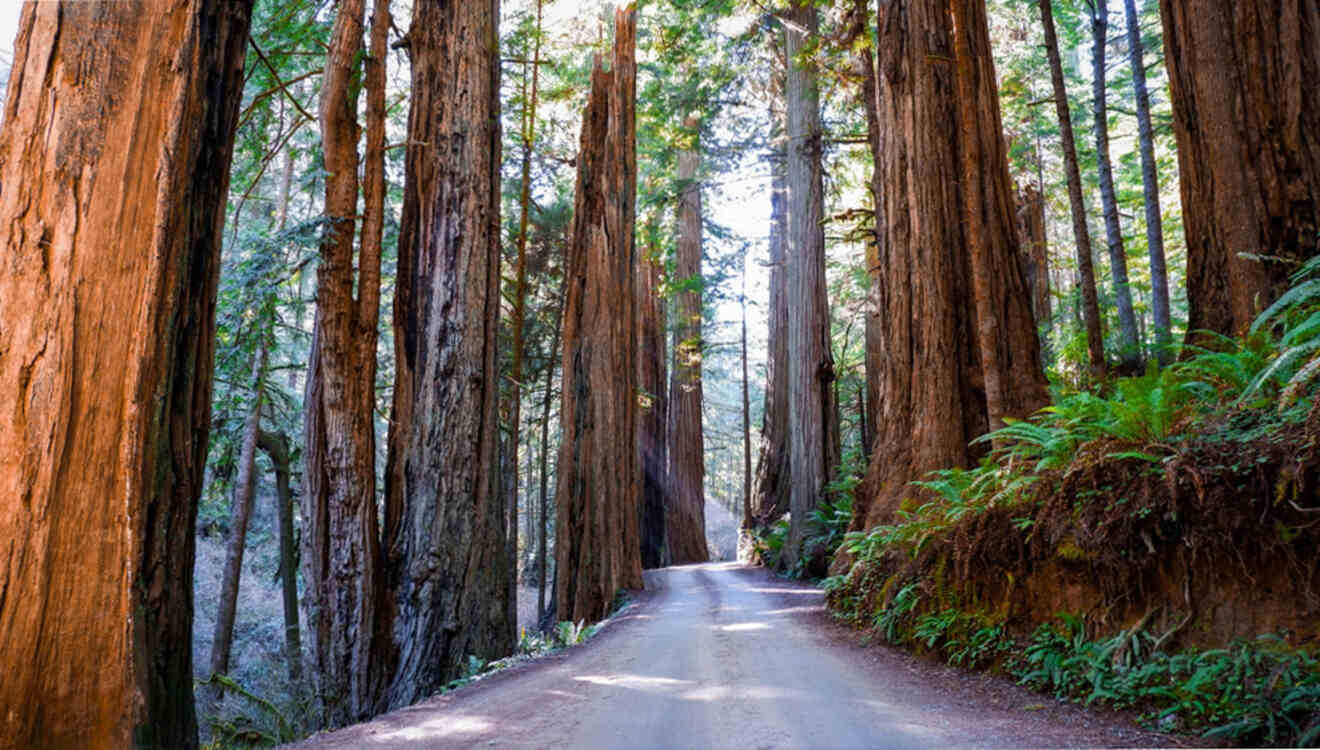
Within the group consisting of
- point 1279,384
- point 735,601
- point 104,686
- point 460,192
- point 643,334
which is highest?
point 643,334

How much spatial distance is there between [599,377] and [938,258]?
613cm

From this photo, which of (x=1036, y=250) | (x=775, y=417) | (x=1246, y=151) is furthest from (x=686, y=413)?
(x=1246, y=151)

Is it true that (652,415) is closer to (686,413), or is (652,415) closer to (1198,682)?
(686,413)

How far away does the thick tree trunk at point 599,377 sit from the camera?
11.4m

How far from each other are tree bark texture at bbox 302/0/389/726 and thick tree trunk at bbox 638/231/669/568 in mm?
12902

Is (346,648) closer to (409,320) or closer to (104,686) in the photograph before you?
(409,320)

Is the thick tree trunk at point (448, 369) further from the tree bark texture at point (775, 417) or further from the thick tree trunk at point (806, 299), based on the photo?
the tree bark texture at point (775, 417)

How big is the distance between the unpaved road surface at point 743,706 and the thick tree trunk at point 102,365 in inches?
45.9

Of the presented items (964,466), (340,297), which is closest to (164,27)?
(340,297)

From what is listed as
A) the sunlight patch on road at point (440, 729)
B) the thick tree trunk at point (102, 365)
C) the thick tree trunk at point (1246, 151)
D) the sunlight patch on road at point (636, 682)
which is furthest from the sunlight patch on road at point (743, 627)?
the thick tree trunk at point (102, 365)

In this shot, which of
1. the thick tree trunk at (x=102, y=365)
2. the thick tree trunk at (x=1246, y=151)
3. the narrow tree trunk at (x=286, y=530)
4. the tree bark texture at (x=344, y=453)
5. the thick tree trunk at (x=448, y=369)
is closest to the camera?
the thick tree trunk at (x=102, y=365)

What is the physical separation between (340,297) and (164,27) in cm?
434

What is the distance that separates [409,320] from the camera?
793 centimetres

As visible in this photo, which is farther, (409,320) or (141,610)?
(409,320)
